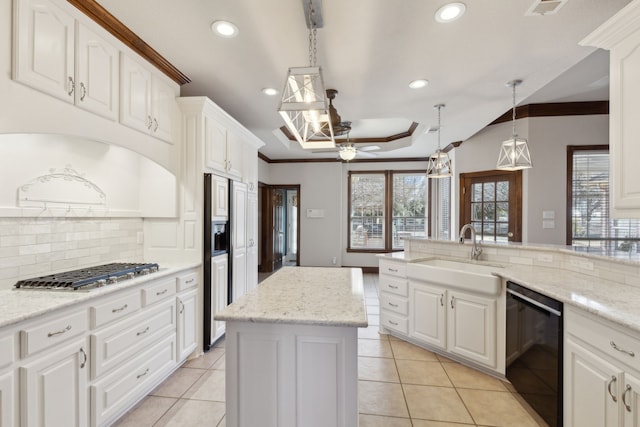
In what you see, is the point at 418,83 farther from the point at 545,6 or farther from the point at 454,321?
the point at 454,321

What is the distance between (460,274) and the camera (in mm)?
2533

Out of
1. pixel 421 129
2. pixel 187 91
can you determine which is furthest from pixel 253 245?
pixel 421 129

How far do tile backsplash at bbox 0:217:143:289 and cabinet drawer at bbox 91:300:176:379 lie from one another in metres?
0.68

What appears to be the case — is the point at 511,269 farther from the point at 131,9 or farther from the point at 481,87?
the point at 131,9

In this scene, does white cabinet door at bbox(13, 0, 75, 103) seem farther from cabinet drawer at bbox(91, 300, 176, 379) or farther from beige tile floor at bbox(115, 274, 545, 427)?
beige tile floor at bbox(115, 274, 545, 427)

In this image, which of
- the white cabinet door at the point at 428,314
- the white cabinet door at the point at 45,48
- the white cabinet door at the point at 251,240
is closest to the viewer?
the white cabinet door at the point at 45,48

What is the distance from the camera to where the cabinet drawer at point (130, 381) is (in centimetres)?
172

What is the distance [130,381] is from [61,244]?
1.10 metres

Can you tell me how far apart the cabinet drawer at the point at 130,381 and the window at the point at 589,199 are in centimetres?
520

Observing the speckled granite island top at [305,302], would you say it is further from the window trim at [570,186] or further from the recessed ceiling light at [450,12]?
the window trim at [570,186]

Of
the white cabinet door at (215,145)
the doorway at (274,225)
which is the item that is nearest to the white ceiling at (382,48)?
the white cabinet door at (215,145)

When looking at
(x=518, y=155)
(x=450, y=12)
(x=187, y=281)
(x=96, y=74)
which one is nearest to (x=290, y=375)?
(x=187, y=281)

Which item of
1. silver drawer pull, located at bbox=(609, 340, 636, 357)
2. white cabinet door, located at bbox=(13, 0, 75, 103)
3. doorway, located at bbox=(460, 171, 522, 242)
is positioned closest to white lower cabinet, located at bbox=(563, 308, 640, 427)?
silver drawer pull, located at bbox=(609, 340, 636, 357)

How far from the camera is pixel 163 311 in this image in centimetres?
229
